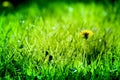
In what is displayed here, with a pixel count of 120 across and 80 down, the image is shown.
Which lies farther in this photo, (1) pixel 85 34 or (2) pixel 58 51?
(1) pixel 85 34

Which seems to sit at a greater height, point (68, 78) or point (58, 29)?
point (58, 29)

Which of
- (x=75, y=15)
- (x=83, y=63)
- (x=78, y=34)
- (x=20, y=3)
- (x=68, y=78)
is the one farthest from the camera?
(x=20, y=3)

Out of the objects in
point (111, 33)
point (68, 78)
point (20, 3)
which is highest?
point (20, 3)

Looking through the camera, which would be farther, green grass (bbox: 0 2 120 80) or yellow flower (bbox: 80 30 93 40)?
yellow flower (bbox: 80 30 93 40)

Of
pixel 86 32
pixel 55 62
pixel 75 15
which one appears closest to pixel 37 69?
pixel 55 62

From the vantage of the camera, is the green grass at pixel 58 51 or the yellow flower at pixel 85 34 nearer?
the green grass at pixel 58 51

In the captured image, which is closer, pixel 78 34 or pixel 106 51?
pixel 106 51

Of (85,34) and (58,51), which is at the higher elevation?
(85,34)

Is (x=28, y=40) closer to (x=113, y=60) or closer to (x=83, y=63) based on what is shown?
(x=83, y=63)
